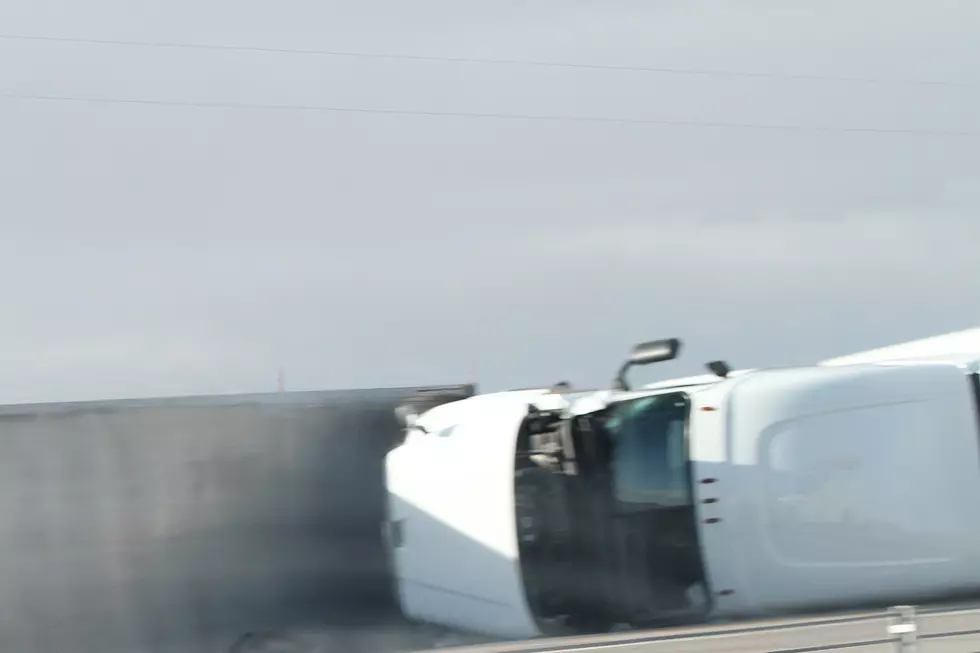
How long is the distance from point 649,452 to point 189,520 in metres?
3.88

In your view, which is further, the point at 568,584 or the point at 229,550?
the point at 229,550

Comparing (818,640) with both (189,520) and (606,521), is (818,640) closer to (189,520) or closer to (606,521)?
(606,521)

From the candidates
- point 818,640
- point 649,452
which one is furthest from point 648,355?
point 818,640

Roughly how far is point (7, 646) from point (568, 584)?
14.4 ft

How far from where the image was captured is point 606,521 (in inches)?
331

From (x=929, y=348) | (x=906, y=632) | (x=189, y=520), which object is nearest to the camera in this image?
(x=906, y=632)

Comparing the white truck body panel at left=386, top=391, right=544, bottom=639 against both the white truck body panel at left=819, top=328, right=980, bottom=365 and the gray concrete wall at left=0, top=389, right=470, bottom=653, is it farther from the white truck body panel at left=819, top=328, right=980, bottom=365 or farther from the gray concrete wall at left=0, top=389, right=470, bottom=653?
the white truck body panel at left=819, top=328, right=980, bottom=365

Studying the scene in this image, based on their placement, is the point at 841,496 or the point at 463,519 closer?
the point at 841,496

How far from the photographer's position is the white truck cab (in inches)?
314

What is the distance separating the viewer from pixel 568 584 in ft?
27.0

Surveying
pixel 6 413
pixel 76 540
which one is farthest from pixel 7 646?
pixel 6 413

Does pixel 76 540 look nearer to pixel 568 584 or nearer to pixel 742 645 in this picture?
pixel 568 584

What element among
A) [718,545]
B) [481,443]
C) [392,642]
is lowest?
[392,642]

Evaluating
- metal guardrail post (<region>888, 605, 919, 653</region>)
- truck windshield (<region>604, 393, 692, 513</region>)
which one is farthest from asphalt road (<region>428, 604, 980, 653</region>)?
truck windshield (<region>604, 393, 692, 513</region>)
